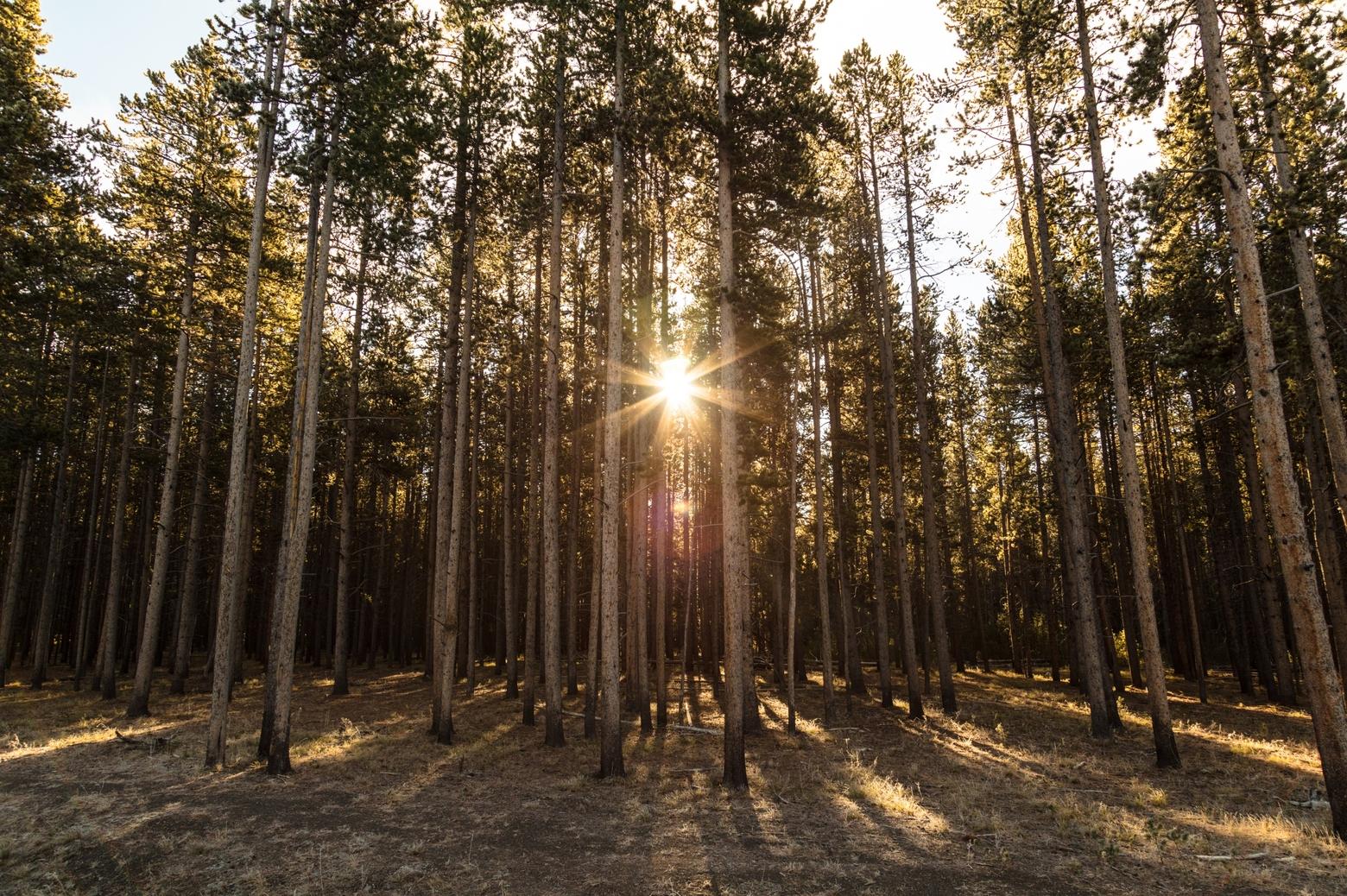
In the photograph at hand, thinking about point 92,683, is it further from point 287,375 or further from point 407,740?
point 407,740

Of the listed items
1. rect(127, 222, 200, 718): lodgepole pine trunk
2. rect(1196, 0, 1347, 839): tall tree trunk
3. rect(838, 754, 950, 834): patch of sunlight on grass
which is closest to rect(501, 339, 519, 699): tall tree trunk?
rect(127, 222, 200, 718): lodgepole pine trunk

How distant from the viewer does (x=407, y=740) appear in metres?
15.6

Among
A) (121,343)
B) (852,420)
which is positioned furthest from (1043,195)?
(121,343)

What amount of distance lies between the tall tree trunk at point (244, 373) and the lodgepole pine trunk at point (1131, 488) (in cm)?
1587

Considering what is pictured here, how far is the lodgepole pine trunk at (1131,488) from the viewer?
1259 cm

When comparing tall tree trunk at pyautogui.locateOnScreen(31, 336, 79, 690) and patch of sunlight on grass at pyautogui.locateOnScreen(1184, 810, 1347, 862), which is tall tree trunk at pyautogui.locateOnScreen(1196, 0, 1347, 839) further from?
tall tree trunk at pyautogui.locateOnScreen(31, 336, 79, 690)

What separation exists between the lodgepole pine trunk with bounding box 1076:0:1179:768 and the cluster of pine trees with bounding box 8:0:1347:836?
→ 0.22ft

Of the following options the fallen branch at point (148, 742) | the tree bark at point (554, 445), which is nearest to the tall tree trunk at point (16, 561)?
the fallen branch at point (148, 742)

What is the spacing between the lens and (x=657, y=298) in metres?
18.6

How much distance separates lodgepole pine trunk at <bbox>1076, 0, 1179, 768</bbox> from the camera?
12.6 meters

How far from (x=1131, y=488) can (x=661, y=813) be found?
35.0 ft

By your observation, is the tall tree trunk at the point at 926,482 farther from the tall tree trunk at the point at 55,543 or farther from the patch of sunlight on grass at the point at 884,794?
the tall tree trunk at the point at 55,543

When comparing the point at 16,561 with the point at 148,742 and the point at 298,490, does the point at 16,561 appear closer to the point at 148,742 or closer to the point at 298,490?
the point at 148,742

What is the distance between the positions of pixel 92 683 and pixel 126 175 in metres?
18.3
